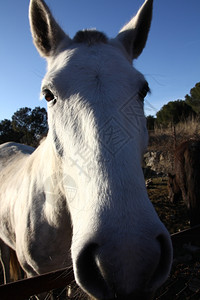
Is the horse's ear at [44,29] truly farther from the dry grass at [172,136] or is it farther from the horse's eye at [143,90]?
the dry grass at [172,136]

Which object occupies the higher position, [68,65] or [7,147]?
[68,65]

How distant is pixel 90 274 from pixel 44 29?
2.37m

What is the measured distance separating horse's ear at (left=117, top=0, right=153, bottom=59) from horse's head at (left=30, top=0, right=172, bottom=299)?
0.25 metres

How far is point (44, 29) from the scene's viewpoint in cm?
213

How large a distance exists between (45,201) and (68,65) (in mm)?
1406

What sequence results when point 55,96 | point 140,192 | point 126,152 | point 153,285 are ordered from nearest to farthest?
1. point 153,285
2. point 140,192
3. point 126,152
4. point 55,96

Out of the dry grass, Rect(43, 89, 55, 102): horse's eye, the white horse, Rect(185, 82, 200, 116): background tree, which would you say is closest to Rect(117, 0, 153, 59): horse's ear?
the white horse

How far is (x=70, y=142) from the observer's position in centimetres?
141

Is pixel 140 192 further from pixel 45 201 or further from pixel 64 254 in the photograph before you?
pixel 64 254

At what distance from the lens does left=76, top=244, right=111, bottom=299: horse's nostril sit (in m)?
0.92

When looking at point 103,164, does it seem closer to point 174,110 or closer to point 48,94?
point 48,94

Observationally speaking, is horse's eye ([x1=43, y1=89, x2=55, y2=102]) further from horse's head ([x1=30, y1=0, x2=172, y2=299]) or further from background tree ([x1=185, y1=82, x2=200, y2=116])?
background tree ([x1=185, y1=82, x2=200, y2=116])

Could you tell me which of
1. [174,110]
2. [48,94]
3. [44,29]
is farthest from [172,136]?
[174,110]

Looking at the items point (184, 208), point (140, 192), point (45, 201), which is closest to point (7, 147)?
point (45, 201)
